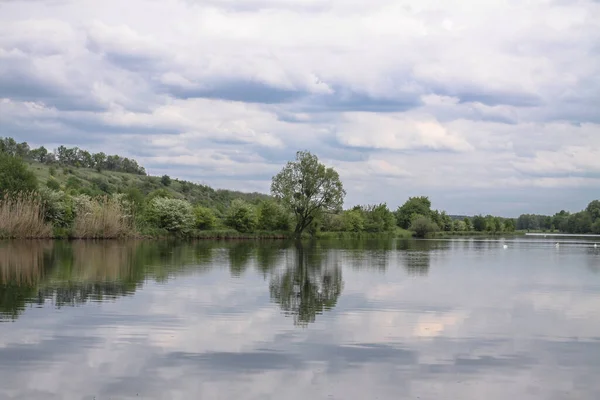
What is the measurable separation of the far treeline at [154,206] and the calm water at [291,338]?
38436 mm

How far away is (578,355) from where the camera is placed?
1344 centimetres

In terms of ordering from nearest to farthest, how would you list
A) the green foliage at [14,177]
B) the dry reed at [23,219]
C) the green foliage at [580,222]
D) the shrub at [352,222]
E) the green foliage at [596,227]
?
the dry reed at [23,219] → the green foliage at [14,177] → the shrub at [352,222] → the green foliage at [596,227] → the green foliage at [580,222]

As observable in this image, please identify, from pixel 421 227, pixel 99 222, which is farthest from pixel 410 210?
pixel 99 222

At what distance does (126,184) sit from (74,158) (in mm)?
23813

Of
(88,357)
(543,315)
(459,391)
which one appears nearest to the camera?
(459,391)

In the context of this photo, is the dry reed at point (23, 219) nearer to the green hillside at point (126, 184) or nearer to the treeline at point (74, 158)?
the green hillside at point (126, 184)

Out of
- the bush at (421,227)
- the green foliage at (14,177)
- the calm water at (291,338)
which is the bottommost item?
the calm water at (291,338)

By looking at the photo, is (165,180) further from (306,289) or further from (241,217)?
(306,289)

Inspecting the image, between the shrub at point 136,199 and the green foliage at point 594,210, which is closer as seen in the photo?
the shrub at point 136,199

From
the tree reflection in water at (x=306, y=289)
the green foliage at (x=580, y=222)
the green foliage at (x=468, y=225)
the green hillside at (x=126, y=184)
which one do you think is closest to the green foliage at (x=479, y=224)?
the green foliage at (x=468, y=225)

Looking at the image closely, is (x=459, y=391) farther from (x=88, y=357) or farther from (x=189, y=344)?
(x=88, y=357)

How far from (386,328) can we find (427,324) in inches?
56.1

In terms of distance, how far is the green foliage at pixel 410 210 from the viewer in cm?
15488

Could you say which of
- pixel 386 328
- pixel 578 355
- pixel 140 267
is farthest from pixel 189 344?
pixel 140 267
